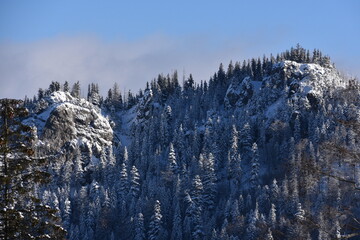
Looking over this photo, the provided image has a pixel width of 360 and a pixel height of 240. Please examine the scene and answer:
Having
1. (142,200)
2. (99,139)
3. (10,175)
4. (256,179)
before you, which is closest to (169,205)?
(142,200)

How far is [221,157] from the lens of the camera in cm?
15262

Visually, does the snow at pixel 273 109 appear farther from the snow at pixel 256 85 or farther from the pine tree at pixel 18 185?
the pine tree at pixel 18 185

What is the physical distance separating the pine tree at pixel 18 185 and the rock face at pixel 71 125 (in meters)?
154

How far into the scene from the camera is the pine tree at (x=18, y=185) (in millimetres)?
20094

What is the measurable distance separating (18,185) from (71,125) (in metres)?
164

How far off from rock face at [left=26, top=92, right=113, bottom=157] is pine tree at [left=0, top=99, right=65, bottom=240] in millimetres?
154227

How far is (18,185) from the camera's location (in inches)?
807

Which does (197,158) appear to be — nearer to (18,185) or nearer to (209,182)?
(209,182)

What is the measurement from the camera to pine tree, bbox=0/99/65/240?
2009 cm

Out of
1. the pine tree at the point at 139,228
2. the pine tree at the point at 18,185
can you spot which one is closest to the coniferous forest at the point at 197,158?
the pine tree at the point at 139,228

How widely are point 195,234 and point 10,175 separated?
308 feet

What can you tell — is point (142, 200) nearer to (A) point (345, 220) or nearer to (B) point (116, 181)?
(B) point (116, 181)

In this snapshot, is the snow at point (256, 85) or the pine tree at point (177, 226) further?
the snow at point (256, 85)

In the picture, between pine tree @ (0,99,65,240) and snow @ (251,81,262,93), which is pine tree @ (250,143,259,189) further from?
pine tree @ (0,99,65,240)
